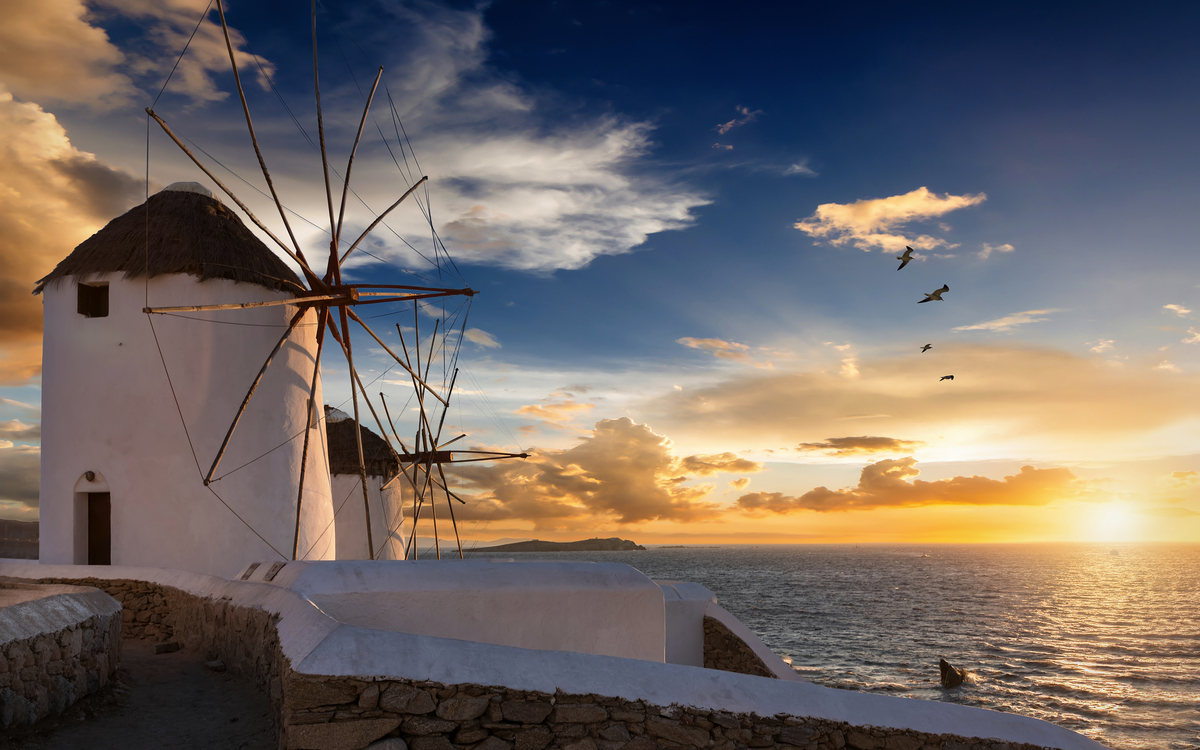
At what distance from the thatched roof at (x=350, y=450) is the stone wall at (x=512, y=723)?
17.2 metres

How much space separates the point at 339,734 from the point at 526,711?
42.6 inches

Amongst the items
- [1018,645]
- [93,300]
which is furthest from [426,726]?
[1018,645]

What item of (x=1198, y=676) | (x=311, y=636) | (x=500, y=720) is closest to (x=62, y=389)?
(x=311, y=636)

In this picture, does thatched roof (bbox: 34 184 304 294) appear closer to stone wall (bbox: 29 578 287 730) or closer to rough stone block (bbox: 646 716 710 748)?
stone wall (bbox: 29 578 287 730)

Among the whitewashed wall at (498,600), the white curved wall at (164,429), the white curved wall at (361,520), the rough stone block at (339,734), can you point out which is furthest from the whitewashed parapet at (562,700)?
the white curved wall at (361,520)

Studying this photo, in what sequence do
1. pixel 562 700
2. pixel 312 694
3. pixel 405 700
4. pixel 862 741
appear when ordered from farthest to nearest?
pixel 862 741 → pixel 562 700 → pixel 405 700 → pixel 312 694

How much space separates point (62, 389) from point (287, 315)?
12.6 ft

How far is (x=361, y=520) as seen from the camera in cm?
2267

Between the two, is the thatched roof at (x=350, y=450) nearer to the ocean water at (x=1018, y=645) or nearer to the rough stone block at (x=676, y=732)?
the ocean water at (x=1018, y=645)

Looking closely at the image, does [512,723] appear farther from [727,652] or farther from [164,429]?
[164,429]

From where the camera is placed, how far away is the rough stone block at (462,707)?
171 inches

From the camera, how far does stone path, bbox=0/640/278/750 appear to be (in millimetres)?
4938

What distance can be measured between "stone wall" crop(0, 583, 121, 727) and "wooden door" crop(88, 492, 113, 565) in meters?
8.47

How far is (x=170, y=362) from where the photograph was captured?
1264 centimetres
